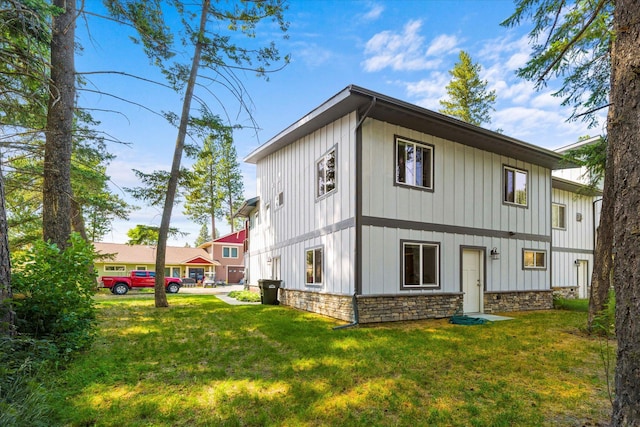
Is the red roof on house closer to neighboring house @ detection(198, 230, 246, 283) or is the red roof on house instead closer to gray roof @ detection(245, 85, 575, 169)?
neighboring house @ detection(198, 230, 246, 283)

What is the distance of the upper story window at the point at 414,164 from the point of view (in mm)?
8742

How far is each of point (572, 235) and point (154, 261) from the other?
3168 cm

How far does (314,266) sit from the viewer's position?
985 cm

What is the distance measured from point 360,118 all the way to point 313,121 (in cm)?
190

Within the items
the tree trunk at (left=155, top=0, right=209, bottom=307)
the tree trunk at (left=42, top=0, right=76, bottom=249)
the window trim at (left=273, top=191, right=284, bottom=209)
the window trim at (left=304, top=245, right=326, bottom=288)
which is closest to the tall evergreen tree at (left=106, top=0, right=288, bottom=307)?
the tree trunk at (left=155, top=0, right=209, bottom=307)

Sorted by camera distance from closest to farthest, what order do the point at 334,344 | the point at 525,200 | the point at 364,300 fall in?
the point at 334,344 → the point at 364,300 → the point at 525,200

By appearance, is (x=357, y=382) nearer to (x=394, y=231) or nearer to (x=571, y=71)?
(x=394, y=231)

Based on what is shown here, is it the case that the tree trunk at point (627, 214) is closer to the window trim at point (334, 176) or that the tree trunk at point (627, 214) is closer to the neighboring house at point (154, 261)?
the window trim at point (334, 176)

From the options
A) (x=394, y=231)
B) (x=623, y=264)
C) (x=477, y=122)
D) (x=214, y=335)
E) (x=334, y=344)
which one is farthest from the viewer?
(x=477, y=122)

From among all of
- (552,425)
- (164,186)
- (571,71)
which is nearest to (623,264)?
(552,425)

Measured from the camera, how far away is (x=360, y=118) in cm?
804

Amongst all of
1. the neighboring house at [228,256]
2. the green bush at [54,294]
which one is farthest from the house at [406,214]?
the neighboring house at [228,256]

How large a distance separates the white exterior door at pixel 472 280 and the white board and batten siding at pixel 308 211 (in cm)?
399

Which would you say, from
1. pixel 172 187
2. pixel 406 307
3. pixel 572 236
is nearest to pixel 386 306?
pixel 406 307
